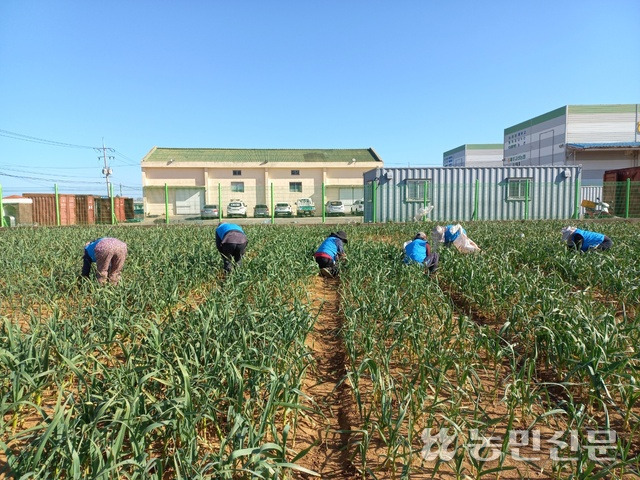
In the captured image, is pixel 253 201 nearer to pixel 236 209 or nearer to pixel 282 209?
pixel 236 209

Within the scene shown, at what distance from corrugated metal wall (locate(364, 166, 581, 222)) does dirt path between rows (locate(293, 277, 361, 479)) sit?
51.1ft

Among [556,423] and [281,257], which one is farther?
[281,257]

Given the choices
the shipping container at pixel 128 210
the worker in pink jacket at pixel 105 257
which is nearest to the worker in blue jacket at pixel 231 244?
the worker in pink jacket at pixel 105 257

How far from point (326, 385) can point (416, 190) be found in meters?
17.2

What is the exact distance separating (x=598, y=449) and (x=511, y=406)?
0.42m

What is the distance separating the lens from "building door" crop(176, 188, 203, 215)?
2958 centimetres

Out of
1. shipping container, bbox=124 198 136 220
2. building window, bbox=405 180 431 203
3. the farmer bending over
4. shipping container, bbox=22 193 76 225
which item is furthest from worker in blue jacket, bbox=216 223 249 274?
shipping container, bbox=124 198 136 220

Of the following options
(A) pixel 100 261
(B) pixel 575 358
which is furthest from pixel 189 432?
(A) pixel 100 261

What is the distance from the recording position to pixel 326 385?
2.99m

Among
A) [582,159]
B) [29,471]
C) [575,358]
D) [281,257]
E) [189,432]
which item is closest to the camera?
[29,471]

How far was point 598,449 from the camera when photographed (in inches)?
79.7

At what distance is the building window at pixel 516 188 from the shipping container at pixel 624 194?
4.35 metres

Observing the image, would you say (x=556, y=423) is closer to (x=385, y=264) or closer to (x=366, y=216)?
(x=385, y=264)

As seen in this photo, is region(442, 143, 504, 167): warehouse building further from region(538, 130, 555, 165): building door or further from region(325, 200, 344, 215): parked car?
region(325, 200, 344, 215): parked car
